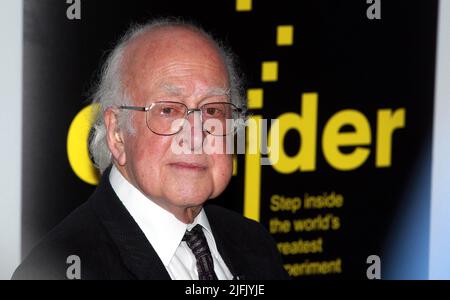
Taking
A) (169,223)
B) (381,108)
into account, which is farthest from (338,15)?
(169,223)

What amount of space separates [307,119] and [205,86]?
1.11 m

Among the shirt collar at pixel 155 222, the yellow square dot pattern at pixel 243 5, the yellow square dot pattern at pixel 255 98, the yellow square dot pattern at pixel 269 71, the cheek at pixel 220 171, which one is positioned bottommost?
the shirt collar at pixel 155 222

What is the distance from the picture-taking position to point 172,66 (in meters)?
1.43

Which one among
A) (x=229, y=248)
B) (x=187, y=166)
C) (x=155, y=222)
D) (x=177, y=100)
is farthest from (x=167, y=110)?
(x=229, y=248)

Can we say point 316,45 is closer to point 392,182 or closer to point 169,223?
point 392,182

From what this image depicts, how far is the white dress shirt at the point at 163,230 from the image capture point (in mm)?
1422

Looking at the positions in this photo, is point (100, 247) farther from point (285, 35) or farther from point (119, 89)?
A: point (285, 35)

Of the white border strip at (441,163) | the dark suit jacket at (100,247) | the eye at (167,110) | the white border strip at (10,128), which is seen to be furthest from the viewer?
the white border strip at (441,163)

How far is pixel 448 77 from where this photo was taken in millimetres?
2748

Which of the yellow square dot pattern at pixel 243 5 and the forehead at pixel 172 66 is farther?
the yellow square dot pattern at pixel 243 5

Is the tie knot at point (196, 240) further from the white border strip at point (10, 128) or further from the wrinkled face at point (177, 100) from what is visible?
the white border strip at point (10, 128)

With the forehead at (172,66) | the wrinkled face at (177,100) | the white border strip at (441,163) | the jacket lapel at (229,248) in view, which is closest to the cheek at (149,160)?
the wrinkled face at (177,100)

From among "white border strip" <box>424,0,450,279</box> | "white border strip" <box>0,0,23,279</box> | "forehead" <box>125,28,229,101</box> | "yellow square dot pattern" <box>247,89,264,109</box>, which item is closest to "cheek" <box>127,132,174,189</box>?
"forehead" <box>125,28,229,101</box>
